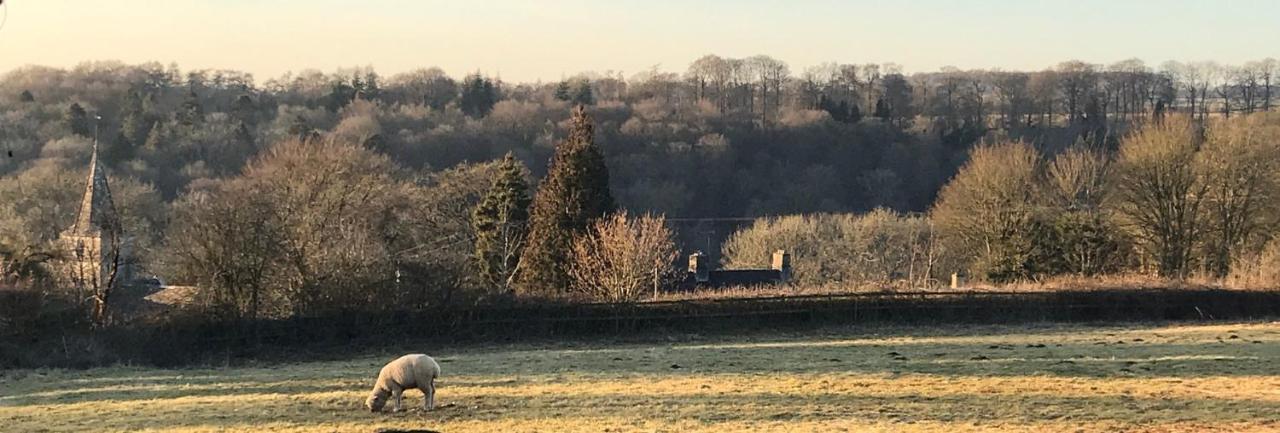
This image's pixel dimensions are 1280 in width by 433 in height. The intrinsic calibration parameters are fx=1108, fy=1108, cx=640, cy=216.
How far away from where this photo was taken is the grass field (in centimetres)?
1586

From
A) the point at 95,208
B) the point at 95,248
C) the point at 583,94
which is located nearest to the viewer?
the point at 95,248

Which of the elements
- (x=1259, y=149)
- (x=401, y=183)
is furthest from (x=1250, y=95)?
(x=401, y=183)

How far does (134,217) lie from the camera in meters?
60.8

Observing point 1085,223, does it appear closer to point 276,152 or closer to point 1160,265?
point 1160,265

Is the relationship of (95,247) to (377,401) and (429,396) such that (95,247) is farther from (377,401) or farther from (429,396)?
Result: (429,396)

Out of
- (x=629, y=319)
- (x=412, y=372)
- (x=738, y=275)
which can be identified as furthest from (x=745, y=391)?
(x=738, y=275)

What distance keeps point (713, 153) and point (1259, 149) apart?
6092 cm

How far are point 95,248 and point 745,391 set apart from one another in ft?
94.4

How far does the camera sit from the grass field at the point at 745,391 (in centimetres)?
1586

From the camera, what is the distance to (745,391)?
1917 cm

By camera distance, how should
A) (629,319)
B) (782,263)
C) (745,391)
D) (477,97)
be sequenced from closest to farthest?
1. (745,391)
2. (629,319)
3. (782,263)
4. (477,97)

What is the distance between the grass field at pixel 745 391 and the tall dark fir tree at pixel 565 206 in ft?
49.8

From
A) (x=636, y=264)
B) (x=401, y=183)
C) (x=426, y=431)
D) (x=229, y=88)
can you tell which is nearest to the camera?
(x=426, y=431)

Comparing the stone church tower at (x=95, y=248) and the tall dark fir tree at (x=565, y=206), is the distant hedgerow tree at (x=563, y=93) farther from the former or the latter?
the tall dark fir tree at (x=565, y=206)
